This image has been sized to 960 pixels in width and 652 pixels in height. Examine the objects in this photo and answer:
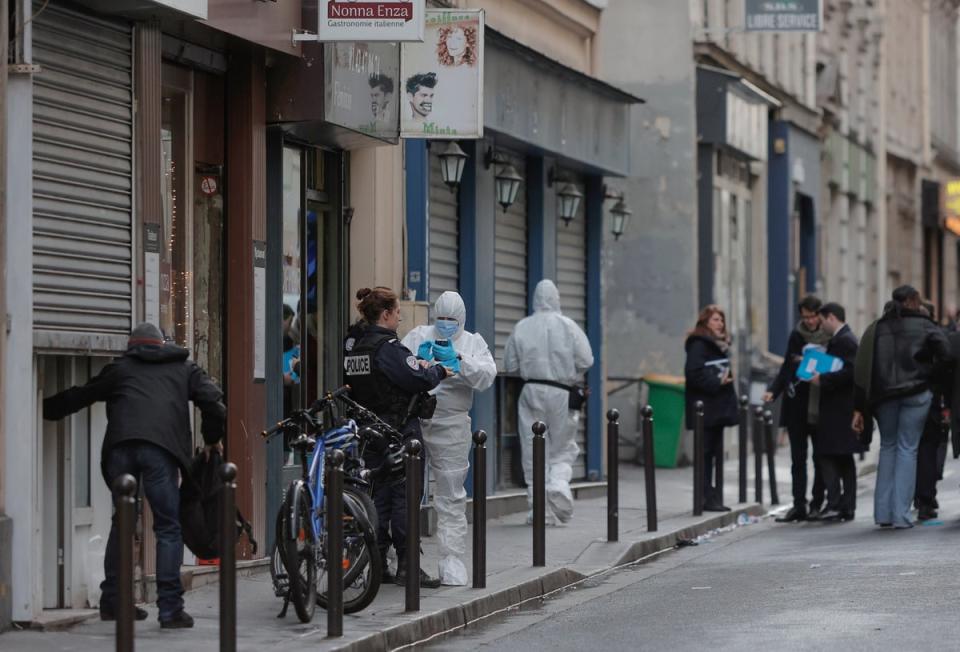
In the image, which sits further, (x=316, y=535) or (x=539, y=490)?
(x=539, y=490)

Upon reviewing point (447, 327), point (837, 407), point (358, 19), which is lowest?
point (837, 407)

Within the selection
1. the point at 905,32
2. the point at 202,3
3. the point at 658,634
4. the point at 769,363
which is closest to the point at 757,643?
the point at 658,634

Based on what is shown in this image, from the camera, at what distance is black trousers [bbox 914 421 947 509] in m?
17.5

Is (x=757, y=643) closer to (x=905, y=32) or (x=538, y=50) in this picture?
(x=538, y=50)

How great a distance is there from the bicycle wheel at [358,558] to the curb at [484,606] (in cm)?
31

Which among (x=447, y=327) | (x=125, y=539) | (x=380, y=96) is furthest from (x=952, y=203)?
(x=125, y=539)

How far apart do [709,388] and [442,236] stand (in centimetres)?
266


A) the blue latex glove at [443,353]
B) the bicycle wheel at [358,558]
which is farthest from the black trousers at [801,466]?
the bicycle wheel at [358,558]

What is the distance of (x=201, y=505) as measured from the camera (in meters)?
10.7

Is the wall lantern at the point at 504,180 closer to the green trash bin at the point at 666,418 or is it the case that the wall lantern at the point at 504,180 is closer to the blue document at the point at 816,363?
the blue document at the point at 816,363

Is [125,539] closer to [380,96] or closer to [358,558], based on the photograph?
[358,558]

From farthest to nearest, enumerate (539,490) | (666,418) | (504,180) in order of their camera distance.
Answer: (666,418) → (504,180) → (539,490)

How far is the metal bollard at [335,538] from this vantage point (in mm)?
10125

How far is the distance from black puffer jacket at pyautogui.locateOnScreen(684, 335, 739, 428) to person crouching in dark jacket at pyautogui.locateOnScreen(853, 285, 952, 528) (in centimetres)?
184
